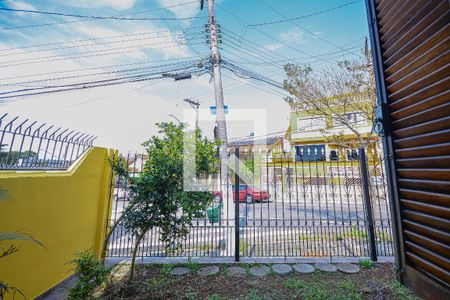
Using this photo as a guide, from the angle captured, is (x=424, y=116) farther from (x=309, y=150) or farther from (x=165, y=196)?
(x=309, y=150)

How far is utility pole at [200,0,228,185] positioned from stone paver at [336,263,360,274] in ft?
9.54

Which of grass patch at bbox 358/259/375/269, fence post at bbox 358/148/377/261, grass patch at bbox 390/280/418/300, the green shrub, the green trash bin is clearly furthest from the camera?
the green trash bin

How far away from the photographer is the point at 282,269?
152 inches

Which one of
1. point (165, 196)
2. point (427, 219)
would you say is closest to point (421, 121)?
point (427, 219)

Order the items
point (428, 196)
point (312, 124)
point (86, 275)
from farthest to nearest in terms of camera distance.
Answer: point (312, 124)
point (86, 275)
point (428, 196)

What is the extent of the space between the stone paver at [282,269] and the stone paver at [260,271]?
0.15m

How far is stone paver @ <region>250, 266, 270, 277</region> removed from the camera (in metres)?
3.68

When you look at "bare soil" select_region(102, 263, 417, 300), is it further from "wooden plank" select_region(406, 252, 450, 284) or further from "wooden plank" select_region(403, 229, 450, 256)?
"wooden plank" select_region(403, 229, 450, 256)

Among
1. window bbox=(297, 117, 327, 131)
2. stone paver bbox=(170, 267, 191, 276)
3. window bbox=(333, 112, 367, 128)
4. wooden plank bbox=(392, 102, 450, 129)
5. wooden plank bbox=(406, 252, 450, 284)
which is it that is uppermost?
window bbox=(297, 117, 327, 131)

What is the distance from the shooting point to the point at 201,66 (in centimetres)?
720

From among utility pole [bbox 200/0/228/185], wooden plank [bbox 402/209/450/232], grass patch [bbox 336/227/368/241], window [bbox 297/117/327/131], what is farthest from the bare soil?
window [bbox 297/117/327/131]

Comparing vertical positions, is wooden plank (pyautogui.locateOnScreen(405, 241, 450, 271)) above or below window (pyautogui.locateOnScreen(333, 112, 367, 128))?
below

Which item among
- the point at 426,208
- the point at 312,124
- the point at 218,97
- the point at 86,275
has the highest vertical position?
the point at 312,124

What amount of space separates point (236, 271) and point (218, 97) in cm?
461
